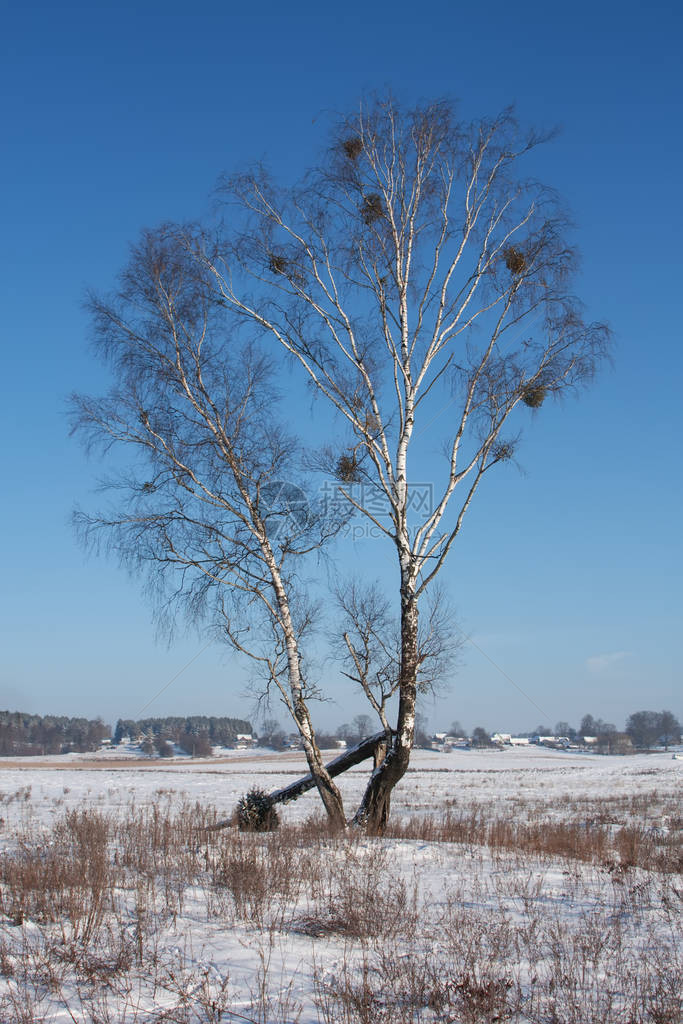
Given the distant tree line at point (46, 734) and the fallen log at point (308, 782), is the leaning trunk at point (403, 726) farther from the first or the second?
the distant tree line at point (46, 734)

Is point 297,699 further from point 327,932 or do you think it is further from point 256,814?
point 327,932

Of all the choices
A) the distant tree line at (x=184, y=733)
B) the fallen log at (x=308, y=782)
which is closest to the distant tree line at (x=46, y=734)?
the distant tree line at (x=184, y=733)

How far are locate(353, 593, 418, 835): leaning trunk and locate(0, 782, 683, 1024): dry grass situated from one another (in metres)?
1.97

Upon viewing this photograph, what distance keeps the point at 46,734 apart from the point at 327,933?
17601 centimetres

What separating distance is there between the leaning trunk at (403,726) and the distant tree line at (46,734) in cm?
14470

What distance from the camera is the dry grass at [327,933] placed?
3783mm

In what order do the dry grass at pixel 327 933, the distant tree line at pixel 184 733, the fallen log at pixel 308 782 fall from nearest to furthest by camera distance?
the dry grass at pixel 327 933
the fallen log at pixel 308 782
the distant tree line at pixel 184 733

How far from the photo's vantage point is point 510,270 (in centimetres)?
1159

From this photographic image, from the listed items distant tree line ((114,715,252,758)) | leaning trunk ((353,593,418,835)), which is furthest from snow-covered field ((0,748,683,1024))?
distant tree line ((114,715,252,758))

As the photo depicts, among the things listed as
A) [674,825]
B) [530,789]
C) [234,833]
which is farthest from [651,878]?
[530,789]

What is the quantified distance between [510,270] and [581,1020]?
1038 centimetres

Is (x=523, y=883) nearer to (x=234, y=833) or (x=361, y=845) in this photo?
(x=361, y=845)

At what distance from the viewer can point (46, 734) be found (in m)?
161

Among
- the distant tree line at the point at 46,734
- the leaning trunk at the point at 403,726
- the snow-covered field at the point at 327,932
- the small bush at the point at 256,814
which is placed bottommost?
the distant tree line at the point at 46,734
